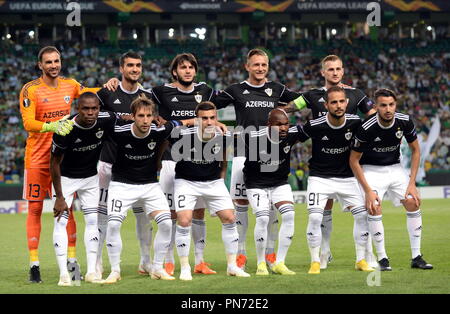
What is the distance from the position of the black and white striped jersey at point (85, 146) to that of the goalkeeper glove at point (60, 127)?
4.0 inches

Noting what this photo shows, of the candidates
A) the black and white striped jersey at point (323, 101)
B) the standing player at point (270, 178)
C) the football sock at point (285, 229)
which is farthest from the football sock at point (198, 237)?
the black and white striped jersey at point (323, 101)

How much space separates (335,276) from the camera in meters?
8.79

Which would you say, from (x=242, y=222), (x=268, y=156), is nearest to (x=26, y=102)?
(x=268, y=156)

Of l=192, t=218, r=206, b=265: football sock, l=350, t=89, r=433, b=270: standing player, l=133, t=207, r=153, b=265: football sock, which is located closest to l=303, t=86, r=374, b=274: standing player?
l=350, t=89, r=433, b=270: standing player

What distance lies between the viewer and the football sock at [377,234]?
9.35m

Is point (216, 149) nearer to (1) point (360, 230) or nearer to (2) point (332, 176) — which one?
(2) point (332, 176)

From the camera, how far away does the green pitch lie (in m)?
7.89

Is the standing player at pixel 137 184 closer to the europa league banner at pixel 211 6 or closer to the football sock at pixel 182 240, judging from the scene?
the football sock at pixel 182 240

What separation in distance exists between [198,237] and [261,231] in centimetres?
86

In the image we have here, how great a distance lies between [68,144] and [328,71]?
3.44m

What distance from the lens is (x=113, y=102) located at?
9.46 m

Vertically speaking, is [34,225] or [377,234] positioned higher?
[34,225]

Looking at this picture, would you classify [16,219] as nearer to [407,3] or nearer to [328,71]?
[328,71]
